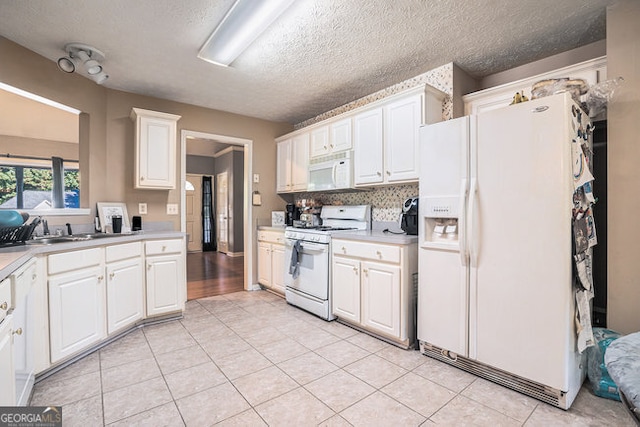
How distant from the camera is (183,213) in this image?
3723 mm

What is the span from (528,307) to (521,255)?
0.30 metres

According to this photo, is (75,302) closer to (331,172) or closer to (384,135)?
(331,172)

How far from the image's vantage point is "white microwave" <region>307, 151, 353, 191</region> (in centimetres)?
329

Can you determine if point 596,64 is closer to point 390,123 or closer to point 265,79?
point 390,123

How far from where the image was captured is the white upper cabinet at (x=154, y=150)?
10.4ft

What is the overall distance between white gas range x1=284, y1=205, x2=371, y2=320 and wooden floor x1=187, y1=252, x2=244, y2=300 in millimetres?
1230

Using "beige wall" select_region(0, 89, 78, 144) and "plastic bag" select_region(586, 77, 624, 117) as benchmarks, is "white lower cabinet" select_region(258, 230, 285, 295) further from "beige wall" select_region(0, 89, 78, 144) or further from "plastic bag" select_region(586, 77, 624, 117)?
"plastic bag" select_region(586, 77, 624, 117)

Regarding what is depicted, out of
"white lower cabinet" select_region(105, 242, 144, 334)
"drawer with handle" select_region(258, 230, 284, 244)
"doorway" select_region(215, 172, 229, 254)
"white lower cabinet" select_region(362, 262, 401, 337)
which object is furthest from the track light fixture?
"doorway" select_region(215, 172, 229, 254)

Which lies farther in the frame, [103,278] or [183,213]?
[183,213]

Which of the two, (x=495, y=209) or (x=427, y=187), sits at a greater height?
(x=427, y=187)

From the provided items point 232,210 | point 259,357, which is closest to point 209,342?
point 259,357

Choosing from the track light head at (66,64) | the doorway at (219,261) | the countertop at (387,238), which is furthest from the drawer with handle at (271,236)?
the track light head at (66,64)

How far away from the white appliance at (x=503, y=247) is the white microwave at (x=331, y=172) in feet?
3.64

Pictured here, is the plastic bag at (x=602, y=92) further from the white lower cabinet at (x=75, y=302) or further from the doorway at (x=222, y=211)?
the doorway at (x=222, y=211)
